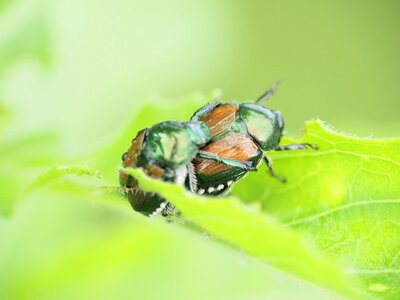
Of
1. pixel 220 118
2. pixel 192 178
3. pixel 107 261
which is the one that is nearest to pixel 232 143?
pixel 220 118

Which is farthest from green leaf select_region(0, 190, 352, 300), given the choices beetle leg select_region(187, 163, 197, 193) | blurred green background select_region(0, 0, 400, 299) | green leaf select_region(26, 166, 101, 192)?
green leaf select_region(26, 166, 101, 192)

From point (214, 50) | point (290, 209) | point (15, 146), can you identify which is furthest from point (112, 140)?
point (214, 50)

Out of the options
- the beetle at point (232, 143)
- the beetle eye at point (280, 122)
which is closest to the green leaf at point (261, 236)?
the beetle at point (232, 143)

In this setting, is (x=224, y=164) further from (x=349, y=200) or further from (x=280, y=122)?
(x=349, y=200)

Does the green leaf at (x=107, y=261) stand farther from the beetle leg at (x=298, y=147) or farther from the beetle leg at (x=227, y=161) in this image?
the beetle leg at (x=298, y=147)

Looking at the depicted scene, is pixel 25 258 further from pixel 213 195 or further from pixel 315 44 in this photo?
pixel 315 44

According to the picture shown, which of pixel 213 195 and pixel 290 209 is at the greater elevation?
pixel 213 195

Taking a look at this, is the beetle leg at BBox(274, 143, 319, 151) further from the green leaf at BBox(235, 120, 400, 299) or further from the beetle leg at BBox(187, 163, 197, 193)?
the beetle leg at BBox(187, 163, 197, 193)

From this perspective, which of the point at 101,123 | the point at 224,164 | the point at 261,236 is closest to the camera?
the point at 261,236
